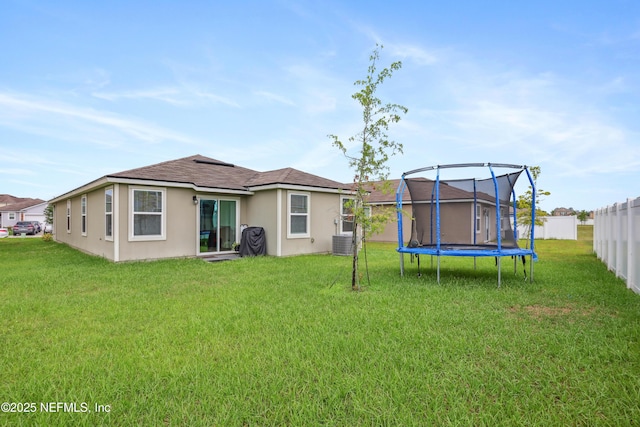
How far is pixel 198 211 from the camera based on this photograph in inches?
441

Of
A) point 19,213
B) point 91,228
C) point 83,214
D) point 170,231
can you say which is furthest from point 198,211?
point 19,213

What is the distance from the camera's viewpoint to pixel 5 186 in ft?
155

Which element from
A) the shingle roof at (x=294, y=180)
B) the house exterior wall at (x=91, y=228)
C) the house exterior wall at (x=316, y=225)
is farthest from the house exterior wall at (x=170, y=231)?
the house exterior wall at (x=316, y=225)

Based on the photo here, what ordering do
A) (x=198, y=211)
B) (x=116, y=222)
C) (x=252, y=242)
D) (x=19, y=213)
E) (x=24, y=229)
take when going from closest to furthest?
(x=116, y=222)
(x=198, y=211)
(x=252, y=242)
(x=24, y=229)
(x=19, y=213)

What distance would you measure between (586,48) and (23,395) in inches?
500

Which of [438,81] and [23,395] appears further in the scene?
[438,81]

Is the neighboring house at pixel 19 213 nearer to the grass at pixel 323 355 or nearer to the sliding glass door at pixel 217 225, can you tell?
the sliding glass door at pixel 217 225

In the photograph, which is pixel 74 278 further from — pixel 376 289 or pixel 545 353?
pixel 545 353

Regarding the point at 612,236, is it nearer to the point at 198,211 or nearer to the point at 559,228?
the point at 198,211

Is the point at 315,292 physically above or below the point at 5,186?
below

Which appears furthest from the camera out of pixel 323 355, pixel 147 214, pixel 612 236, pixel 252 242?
pixel 252 242

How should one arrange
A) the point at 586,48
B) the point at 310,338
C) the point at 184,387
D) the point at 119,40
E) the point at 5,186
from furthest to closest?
1. the point at 5,186
2. the point at 119,40
3. the point at 586,48
4. the point at 310,338
5. the point at 184,387

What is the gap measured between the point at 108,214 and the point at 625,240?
43.9 ft

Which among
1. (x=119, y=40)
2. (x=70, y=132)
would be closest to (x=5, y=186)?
(x=70, y=132)
